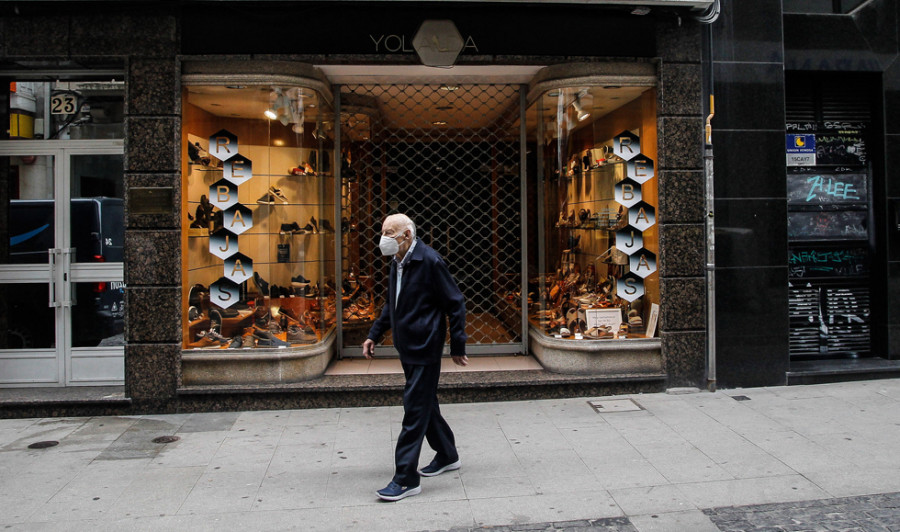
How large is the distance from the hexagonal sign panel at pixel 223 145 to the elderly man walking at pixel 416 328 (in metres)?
3.18

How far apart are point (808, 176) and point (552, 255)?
3.15 m

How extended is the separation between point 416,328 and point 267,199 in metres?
3.30

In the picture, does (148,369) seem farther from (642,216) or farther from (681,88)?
(681,88)

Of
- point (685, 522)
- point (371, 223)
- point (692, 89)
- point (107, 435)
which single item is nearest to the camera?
point (685, 522)

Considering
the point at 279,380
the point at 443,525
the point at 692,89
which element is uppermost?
the point at 692,89

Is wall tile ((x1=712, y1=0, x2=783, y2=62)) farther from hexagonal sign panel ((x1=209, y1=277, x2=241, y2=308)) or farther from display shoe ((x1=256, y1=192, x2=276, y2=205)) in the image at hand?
hexagonal sign panel ((x1=209, y1=277, x2=241, y2=308))

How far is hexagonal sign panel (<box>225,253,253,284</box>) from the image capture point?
22.9ft

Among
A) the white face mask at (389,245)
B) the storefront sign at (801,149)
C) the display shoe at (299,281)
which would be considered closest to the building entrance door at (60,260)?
the display shoe at (299,281)

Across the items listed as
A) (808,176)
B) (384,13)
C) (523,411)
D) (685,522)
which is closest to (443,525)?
(685,522)

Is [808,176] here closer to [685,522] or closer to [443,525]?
[685,522]

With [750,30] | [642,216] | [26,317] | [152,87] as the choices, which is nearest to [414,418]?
[642,216]

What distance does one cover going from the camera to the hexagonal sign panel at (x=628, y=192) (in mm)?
7273

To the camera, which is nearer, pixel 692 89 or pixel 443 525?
pixel 443 525

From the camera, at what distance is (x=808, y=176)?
25.6ft
